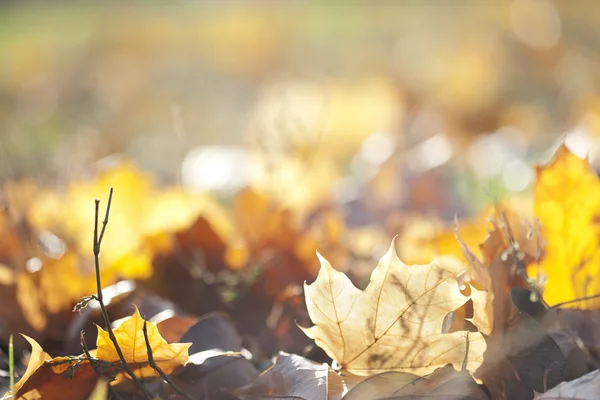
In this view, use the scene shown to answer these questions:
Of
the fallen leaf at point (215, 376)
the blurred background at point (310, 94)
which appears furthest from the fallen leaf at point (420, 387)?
the blurred background at point (310, 94)

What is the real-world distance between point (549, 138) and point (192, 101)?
14.6 feet

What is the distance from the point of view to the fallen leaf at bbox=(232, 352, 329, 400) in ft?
2.48

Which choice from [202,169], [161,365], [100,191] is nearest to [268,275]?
[161,365]

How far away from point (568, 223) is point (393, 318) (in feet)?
1.04

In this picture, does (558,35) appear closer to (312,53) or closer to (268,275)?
(312,53)

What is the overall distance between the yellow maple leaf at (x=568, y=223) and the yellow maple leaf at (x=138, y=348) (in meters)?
0.46

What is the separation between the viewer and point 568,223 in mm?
941

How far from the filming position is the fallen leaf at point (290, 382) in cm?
76

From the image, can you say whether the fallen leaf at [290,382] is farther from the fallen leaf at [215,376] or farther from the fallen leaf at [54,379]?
the fallen leaf at [54,379]

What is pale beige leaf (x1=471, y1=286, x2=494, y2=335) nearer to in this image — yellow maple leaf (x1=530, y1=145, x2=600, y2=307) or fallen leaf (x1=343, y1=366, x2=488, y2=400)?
fallen leaf (x1=343, y1=366, x2=488, y2=400)

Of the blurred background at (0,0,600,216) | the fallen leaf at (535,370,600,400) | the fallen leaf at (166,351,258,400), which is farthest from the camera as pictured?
the blurred background at (0,0,600,216)

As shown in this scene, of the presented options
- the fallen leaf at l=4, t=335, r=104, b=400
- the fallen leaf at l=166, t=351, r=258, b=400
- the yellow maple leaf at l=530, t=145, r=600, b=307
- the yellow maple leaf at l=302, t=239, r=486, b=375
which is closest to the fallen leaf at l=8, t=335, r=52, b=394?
the fallen leaf at l=4, t=335, r=104, b=400

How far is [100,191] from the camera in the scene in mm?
1760

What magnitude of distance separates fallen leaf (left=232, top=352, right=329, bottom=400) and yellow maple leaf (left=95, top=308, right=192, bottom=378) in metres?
0.09
